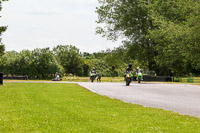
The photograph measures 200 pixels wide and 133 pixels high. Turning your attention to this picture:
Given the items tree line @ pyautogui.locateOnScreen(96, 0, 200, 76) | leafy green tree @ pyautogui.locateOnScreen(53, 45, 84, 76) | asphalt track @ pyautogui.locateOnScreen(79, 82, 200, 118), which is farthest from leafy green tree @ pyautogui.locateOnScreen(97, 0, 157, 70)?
leafy green tree @ pyautogui.locateOnScreen(53, 45, 84, 76)

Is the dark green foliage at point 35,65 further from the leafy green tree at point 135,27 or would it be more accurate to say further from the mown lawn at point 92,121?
the mown lawn at point 92,121

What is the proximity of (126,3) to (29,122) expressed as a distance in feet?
127

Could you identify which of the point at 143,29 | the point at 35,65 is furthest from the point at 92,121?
the point at 35,65

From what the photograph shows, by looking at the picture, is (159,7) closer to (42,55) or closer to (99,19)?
(99,19)

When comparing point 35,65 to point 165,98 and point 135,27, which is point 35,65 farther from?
point 165,98

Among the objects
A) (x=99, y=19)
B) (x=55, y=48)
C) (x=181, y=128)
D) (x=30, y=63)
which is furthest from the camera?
(x=55, y=48)

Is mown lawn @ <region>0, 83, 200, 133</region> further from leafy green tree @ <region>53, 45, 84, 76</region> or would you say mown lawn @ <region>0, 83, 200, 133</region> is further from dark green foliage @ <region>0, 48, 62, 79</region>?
leafy green tree @ <region>53, 45, 84, 76</region>

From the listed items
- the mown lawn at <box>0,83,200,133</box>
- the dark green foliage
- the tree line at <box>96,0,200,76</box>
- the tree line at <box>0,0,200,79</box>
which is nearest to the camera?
the mown lawn at <box>0,83,200,133</box>

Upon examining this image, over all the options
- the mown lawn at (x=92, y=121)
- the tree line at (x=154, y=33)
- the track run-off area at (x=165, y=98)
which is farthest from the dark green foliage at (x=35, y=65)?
the mown lawn at (x=92, y=121)

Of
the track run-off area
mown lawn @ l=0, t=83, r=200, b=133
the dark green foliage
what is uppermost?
the dark green foliage

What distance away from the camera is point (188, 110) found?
10.4 m

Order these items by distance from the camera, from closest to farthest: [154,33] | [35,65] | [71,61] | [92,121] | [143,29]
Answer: [92,121] < [154,33] < [143,29] < [35,65] < [71,61]

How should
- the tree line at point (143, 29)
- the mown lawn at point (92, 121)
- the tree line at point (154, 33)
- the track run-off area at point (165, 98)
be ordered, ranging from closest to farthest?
the mown lawn at point (92, 121), the track run-off area at point (165, 98), the tree line at point (154, 33), the tree line at point (143, 29)

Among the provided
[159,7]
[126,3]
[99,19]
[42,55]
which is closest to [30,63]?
[42,55]
